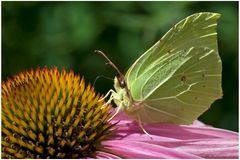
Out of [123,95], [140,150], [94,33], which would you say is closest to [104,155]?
[140,150]

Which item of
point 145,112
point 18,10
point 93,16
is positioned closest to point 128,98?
point 145,112

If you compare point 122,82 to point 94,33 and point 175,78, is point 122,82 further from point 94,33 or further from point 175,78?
point 94,33

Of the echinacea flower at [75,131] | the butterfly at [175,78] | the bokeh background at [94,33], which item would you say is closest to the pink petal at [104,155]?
the echinacea flower at [75,131]

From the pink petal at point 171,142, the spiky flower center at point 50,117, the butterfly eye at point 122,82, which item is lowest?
the pink petal at point 171,142

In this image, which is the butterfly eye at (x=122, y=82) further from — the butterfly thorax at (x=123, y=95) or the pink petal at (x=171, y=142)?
the pink petal at (x=171, y=142)

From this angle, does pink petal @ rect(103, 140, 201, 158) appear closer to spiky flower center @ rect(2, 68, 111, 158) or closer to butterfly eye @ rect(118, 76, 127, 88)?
spiky flower center @ rect(2, 68, 111, 158)

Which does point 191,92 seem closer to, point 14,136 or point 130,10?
point 14,136
